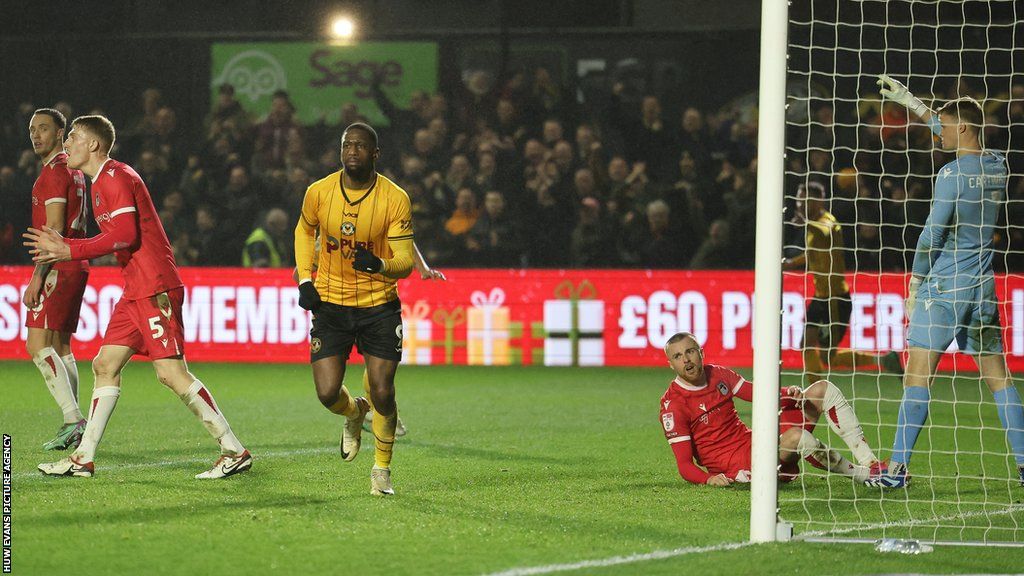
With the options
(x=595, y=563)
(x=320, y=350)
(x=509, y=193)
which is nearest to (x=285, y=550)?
(x=595, y=563)

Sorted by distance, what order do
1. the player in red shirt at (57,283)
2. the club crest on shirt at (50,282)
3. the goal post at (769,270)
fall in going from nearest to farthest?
the goal post at (769,270), the player in red shirt at (57,283), the club crest on shirt at (50,282)

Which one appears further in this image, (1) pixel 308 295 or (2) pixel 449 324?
(2) pixel 449 324

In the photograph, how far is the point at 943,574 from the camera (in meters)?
4.94

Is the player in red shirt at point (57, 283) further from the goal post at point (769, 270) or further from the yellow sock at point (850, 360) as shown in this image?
the yellow sock at point (850, 360)

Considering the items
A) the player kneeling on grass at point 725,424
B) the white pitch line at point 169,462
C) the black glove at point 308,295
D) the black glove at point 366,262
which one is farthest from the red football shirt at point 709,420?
the white pitch line at point 169,462

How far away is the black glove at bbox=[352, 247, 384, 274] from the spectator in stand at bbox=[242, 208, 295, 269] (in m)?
10.5

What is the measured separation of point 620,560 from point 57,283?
5009mm

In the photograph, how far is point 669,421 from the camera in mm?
7102

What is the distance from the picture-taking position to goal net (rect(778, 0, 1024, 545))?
641 centimetres

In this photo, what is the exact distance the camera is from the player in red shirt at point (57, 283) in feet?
27.0

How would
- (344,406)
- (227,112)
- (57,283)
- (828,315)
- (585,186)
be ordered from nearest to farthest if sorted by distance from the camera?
(344,406)
(57,283)
(828,315)
(585,186)
(227,112)

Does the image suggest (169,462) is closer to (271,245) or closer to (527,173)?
(271,245)

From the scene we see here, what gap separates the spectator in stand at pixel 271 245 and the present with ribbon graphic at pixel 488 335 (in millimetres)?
2807

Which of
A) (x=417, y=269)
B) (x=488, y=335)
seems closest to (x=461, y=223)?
(x=488, y=335)
